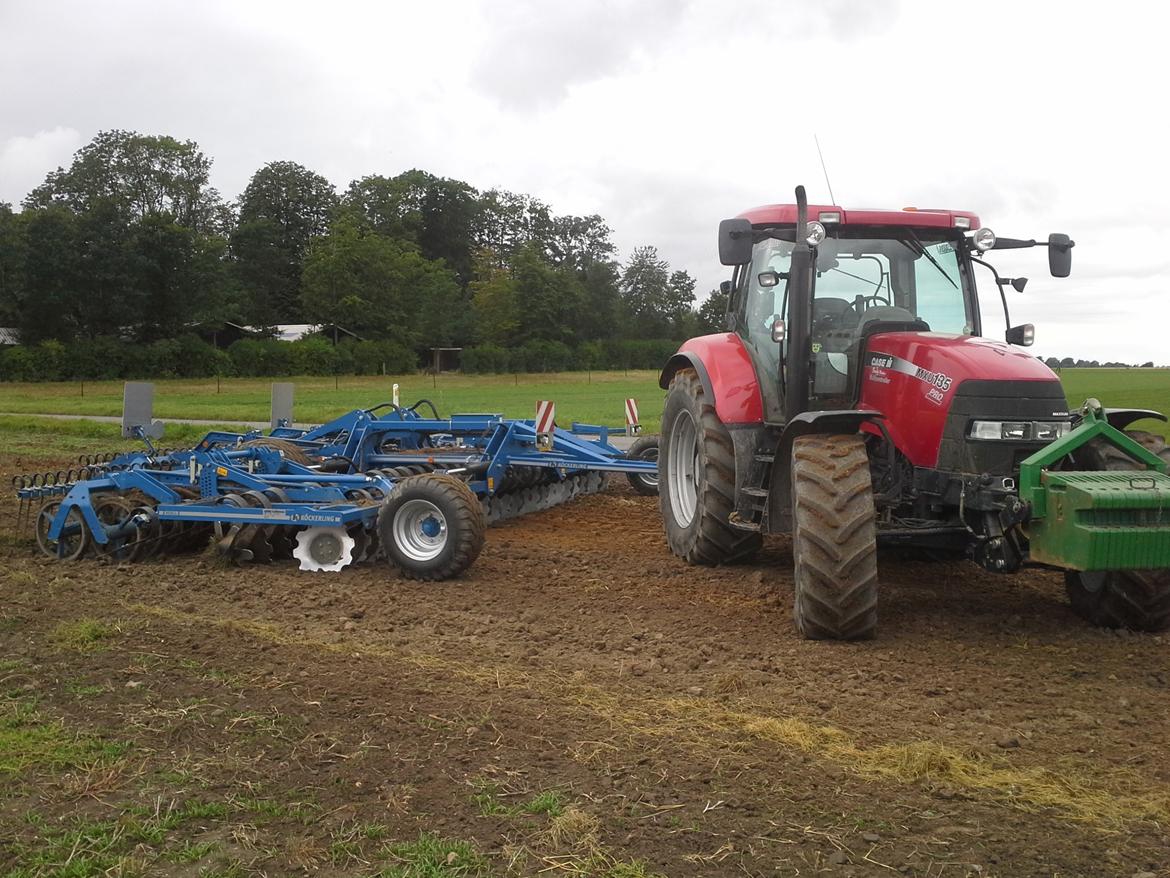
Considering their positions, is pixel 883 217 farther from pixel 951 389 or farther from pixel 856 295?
pixel 951 389

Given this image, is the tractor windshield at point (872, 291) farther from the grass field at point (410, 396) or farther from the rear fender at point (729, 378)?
the grass field at point (410, 396)

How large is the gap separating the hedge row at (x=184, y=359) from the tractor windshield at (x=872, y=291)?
4772 cm

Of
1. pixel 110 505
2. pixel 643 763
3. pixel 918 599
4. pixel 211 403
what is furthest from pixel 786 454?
pixel 211 403

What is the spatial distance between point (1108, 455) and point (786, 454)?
171 centimetres

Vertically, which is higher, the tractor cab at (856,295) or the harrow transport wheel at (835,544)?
the tractor cab at (856,295)

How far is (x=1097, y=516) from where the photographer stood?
17.3 feet

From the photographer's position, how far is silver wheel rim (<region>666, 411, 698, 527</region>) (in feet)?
27.6

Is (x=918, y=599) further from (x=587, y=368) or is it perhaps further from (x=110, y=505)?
(x=587, y=368)

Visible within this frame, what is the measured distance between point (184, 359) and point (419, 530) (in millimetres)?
48394

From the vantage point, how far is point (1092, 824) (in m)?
3.69

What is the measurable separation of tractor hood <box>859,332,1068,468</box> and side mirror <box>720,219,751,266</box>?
3.42 ft

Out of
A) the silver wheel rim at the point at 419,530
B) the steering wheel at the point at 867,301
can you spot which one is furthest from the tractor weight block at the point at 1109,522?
the silver wheel rim at the point at 419,530

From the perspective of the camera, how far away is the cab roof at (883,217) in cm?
698

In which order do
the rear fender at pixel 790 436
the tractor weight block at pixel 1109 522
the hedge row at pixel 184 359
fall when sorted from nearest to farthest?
1. the tractor weight block at pixel 1109 522
2. the rear fender at pixel 790 436
3. the hedge row at pixel 184 359
